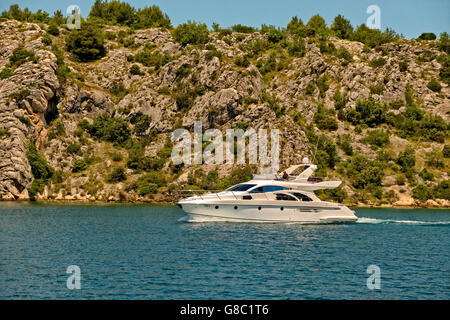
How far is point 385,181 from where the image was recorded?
344 ft

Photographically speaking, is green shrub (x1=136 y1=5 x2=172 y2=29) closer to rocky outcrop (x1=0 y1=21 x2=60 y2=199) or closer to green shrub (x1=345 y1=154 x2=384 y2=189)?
rocky outcrop (x1=0 y1=21 x2=60 y2=199)

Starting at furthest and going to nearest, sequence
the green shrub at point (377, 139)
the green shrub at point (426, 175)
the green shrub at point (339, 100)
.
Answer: the green shrub at point (339, 100) < the green shrub at point (377, 139) < the green shrub at point (426, 175)

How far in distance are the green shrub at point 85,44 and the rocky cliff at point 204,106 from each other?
263 centimetres

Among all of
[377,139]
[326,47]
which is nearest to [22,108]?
[377,139]

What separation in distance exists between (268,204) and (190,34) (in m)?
96.3

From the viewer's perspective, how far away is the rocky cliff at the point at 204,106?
331ft

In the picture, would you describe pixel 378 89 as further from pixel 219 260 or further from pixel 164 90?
pixel 219 260

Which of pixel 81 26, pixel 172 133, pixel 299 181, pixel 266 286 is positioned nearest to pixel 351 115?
pixel 172 133

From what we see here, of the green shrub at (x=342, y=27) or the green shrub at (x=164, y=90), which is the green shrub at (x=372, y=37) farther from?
the green shrub at (x=164, y=90)

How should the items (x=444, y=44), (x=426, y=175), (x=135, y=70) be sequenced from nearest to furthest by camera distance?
(x=426, y=175)
(x=135, y=70)
(x=444, y=44)

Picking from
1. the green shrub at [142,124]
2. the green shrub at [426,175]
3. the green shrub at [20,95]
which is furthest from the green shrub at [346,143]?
the green shrub at [20,95]

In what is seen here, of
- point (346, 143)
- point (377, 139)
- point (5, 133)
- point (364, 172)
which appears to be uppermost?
point (377, 139)

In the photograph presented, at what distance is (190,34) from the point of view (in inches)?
5472

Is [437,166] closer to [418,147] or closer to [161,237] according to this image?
[418,147]
